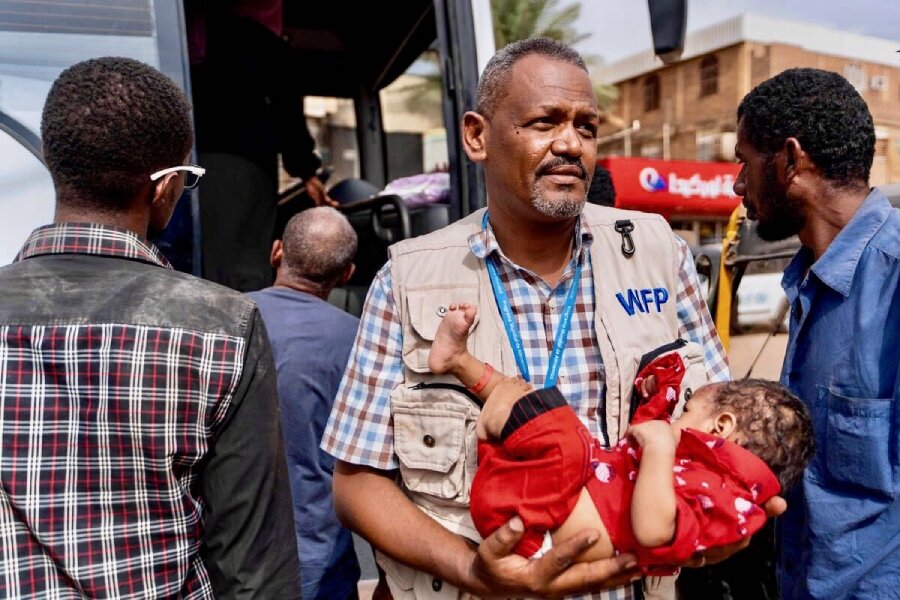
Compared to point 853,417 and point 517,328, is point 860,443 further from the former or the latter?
point 517,328

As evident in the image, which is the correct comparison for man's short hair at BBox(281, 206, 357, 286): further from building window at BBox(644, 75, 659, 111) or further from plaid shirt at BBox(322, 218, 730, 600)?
building window at BBox(644, 75, 659, 111)

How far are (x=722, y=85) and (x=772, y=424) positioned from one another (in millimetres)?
25887

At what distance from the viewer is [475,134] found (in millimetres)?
2023

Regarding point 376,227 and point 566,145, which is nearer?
point 566,145

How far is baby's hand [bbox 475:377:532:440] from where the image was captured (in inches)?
59.1

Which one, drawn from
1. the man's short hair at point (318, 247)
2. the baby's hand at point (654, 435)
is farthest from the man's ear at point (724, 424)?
the man's short hair at point (318, 247)

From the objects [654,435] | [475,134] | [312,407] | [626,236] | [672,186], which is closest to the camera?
[654,435]

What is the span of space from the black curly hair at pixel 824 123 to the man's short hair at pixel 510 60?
24.4 inches

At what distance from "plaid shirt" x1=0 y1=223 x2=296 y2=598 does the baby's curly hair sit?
105 centimetres

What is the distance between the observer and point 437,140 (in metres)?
4.75

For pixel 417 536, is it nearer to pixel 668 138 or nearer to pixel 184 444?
pixel 184 444

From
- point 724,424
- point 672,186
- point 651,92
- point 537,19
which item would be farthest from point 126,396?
point 651,92

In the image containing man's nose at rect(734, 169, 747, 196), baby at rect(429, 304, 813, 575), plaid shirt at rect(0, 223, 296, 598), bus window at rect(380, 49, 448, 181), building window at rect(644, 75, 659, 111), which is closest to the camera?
plaid shirt at rect(0, 223, 296, 598)

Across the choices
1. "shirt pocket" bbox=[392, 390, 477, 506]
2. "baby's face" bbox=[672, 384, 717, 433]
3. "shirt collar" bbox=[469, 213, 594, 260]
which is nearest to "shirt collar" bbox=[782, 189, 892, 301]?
"baby's face" bbox=[672, 384, 717, 433]
